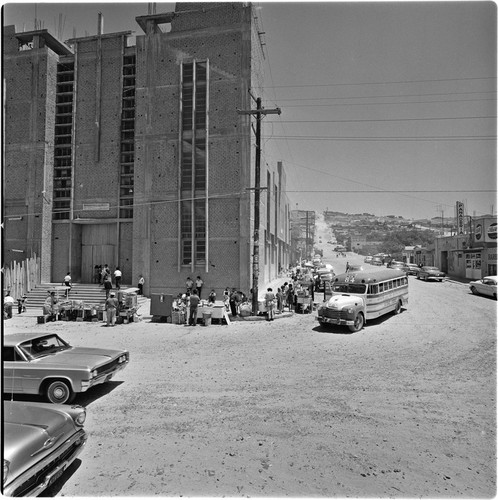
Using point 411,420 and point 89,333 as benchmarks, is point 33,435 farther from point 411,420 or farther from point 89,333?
point 89,333

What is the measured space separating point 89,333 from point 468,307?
19921 millimetres

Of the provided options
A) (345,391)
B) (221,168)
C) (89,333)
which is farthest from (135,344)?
(221,168)

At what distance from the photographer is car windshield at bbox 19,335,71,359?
24.1ft

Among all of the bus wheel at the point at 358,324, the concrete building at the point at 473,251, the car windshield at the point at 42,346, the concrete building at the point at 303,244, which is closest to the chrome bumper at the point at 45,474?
the car windshield at the point at 42,346

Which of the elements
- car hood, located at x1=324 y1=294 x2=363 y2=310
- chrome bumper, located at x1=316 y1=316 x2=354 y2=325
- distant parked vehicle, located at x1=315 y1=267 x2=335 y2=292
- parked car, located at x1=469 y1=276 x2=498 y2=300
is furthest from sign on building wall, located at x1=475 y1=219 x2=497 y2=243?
chrome bumper, located at x1=316 y1=316 x2=354 y2=325

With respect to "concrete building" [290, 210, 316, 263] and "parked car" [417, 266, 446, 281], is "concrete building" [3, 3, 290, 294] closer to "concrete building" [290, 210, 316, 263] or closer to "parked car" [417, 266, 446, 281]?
"parked car" [417, 266, 446, 281]

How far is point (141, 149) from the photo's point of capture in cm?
2428

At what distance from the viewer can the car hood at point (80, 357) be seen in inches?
284

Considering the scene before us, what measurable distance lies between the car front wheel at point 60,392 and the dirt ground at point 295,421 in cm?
49

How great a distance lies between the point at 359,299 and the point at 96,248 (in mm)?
20159

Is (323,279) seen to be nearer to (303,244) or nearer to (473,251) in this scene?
(473,251)

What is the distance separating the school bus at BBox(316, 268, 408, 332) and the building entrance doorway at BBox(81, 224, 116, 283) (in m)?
17.4

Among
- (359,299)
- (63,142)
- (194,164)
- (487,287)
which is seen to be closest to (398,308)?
(359,299)

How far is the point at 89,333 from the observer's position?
46.7ft
